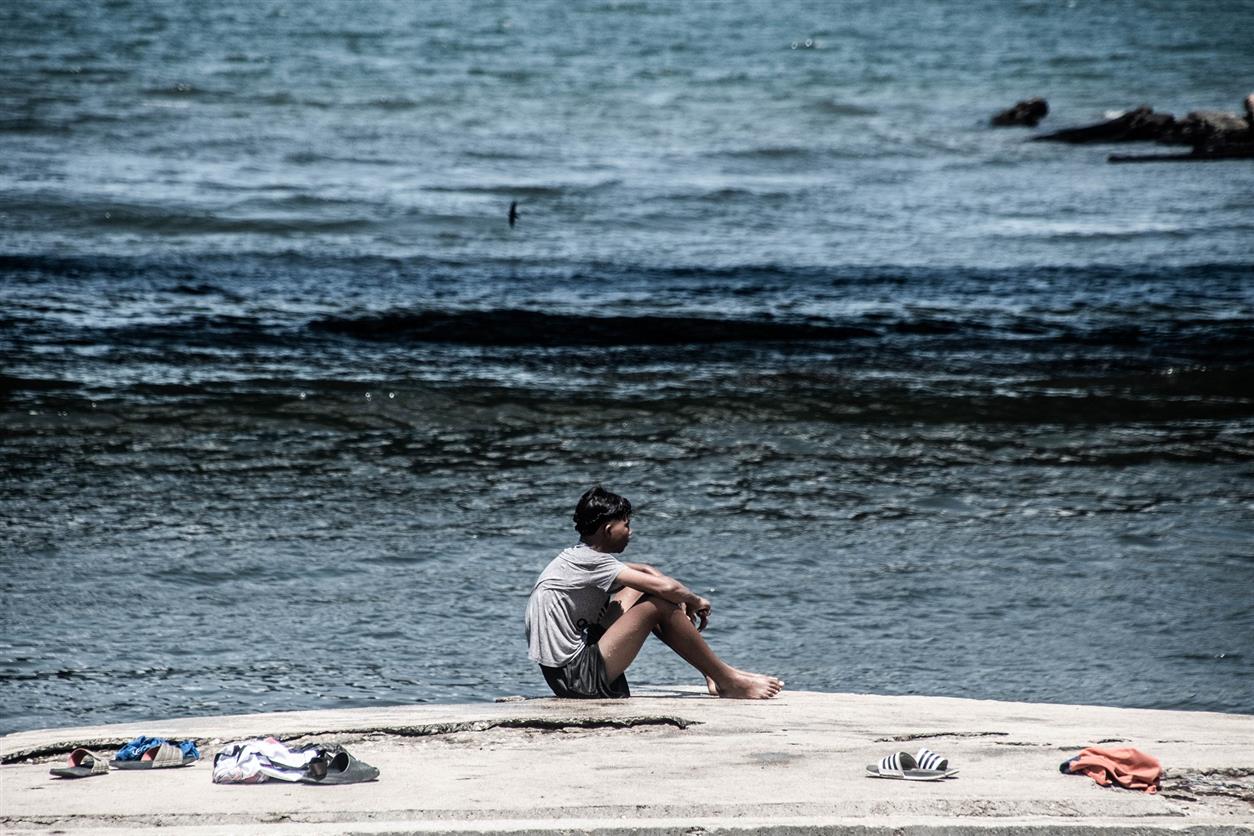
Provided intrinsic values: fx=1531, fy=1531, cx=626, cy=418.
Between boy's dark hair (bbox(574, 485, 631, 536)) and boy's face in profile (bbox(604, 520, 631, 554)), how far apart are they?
0.03 meters

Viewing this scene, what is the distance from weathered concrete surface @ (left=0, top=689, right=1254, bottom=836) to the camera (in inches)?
177

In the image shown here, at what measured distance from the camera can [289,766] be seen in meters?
4.90

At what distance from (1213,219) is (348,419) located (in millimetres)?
18292

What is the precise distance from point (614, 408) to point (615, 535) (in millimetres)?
7536

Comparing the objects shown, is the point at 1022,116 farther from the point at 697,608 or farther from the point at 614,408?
the point at 697,608

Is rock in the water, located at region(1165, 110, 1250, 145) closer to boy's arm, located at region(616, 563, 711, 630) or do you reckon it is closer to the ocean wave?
the ocean wave

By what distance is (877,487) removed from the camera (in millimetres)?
11688

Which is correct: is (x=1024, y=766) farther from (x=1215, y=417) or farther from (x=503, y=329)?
(x=503, y=329)

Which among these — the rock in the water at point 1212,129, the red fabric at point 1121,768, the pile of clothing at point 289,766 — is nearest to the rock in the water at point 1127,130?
the rock in the water at point 1212,129

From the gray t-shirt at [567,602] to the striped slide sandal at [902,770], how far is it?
190 cm

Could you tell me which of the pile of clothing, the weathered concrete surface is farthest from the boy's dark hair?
the pile of clothing

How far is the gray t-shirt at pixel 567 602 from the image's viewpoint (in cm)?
668

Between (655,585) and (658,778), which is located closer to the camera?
(658,778)

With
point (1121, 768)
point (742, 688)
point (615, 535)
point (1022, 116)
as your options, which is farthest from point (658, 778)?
point (1022, 116)
